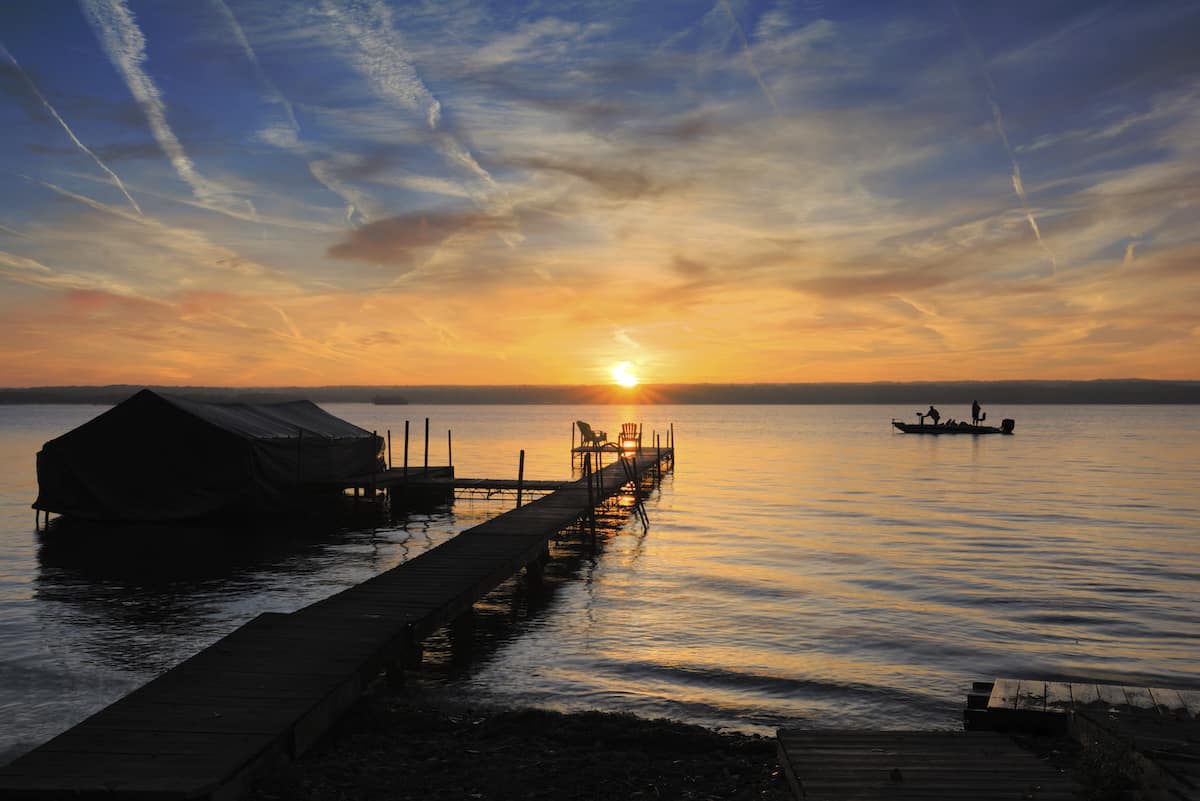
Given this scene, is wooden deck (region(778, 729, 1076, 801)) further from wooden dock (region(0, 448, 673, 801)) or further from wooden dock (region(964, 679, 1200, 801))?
wooden dock (region(0, 448, 673, 801))

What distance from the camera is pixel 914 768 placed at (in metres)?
7.78

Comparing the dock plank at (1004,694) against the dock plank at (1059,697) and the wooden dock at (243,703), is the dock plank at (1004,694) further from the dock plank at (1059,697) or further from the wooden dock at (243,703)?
the wooden dock at (243,703)

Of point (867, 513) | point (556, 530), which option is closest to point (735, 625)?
point (556, 530)

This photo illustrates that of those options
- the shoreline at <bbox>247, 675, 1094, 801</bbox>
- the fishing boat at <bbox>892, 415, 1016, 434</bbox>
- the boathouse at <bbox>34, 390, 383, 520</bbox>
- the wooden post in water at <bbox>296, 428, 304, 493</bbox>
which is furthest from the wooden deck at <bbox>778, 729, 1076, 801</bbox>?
the fishing boat at <bbox>892, 415, 1016, 434</bbox>

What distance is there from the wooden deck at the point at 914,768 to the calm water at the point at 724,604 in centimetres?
292

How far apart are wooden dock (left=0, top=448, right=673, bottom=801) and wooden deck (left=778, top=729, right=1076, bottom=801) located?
4.68 meters

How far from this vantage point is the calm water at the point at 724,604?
13.0m

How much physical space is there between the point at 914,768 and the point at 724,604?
1137 cm

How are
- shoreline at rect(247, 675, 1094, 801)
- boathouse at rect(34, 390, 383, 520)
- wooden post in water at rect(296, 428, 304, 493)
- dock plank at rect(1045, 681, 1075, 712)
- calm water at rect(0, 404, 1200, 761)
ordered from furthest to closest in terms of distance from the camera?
wooden post in water at rect(296, 428, 304, 493), boathouse at rect(34, 390, 383, 520), calm water at rect(0, 404, 1200, 761), dock plank at rect(1045, 681, 1075, 712), shoreline at rect(247, 675, 1094, 801)

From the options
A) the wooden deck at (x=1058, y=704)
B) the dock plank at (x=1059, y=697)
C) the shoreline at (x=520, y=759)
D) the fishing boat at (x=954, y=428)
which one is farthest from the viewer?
the fishing boat at (x=954, y=428)

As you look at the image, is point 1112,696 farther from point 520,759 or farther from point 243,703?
point 243,703

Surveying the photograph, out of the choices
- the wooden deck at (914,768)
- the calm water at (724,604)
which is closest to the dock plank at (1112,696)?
the wooden deck at (914,768)

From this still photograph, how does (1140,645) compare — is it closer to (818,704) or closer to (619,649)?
(818,704)

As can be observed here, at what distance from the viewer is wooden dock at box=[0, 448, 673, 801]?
747cm
